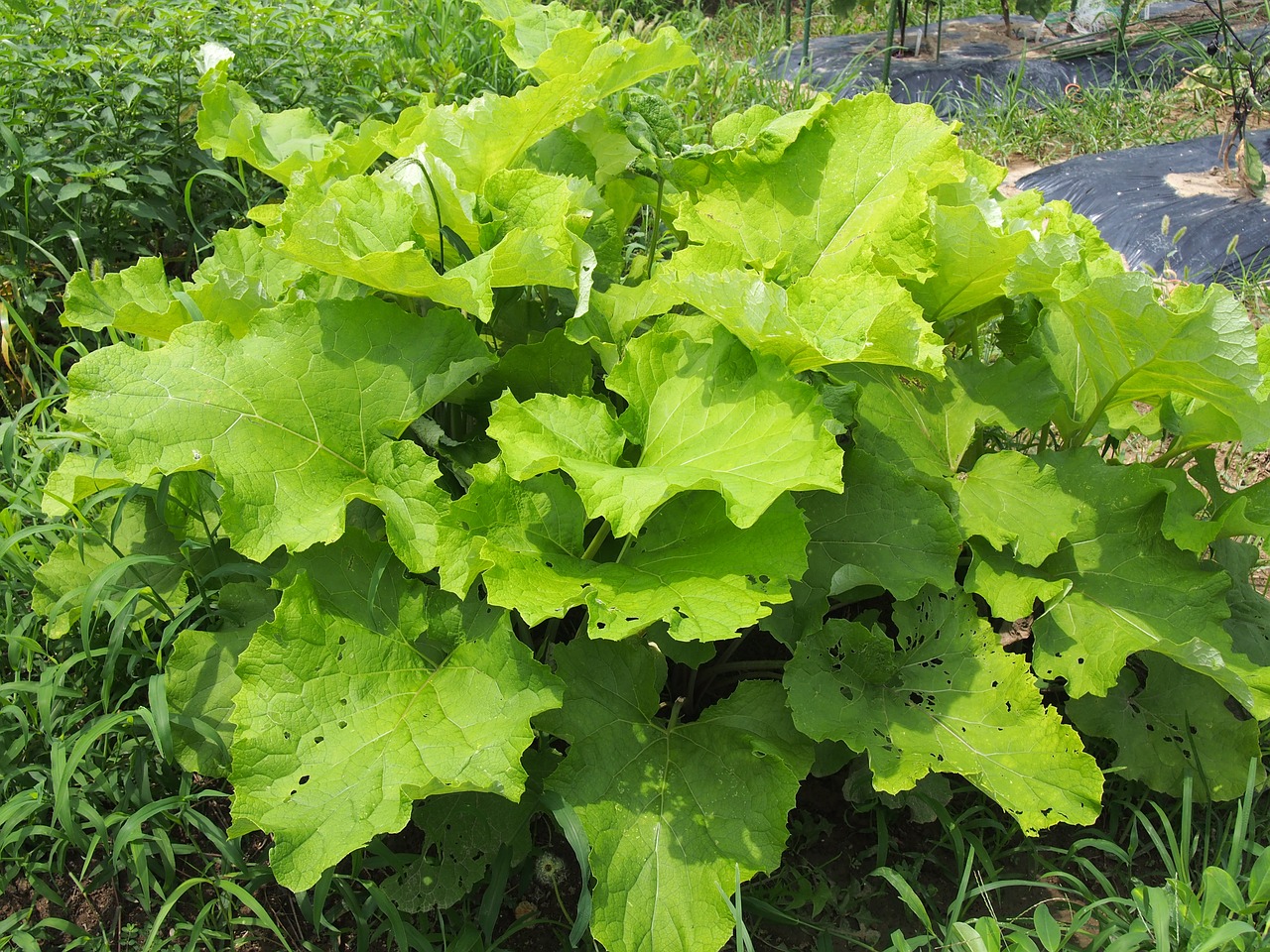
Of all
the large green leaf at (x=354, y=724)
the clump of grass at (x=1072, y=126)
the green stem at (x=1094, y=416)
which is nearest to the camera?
the large green leaf at (x=354, y=724)

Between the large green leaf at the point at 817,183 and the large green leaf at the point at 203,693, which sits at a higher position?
the large green leaf at the point at 817,183

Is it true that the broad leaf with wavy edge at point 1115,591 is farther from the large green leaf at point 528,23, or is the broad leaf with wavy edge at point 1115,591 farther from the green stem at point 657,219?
the large green leaf at point 528,23

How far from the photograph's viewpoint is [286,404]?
190 centimetres

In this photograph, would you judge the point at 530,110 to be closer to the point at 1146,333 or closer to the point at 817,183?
the point at 817,183

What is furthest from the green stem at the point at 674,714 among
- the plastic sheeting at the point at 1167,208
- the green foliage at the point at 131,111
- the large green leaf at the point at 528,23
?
the plastic sheeting at the point at 1167,208

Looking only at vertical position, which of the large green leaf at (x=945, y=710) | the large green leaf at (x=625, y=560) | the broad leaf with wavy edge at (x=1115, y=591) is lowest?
the large green leaf at (x=945, y=710)

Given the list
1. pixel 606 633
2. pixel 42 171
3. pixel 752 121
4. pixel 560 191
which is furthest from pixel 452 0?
pixel 606 633

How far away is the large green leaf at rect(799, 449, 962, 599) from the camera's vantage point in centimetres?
195

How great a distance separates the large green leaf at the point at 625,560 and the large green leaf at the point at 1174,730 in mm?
924

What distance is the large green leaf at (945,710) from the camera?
1794 mm

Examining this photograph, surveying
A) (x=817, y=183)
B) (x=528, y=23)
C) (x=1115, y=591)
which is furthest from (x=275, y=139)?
(x=1115, y=591)

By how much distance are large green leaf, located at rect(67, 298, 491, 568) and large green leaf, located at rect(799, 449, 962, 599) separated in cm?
75

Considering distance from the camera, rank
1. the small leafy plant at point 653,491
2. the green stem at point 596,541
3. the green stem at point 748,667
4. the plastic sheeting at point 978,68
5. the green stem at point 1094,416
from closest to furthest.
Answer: the small leafy plant at point 653,491 < the green stem at point 596,541 < the green stem at point 1094,416 < the green stem at point 748,667 < the plastic sheeting at point 978,68

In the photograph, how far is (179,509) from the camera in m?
2.21
